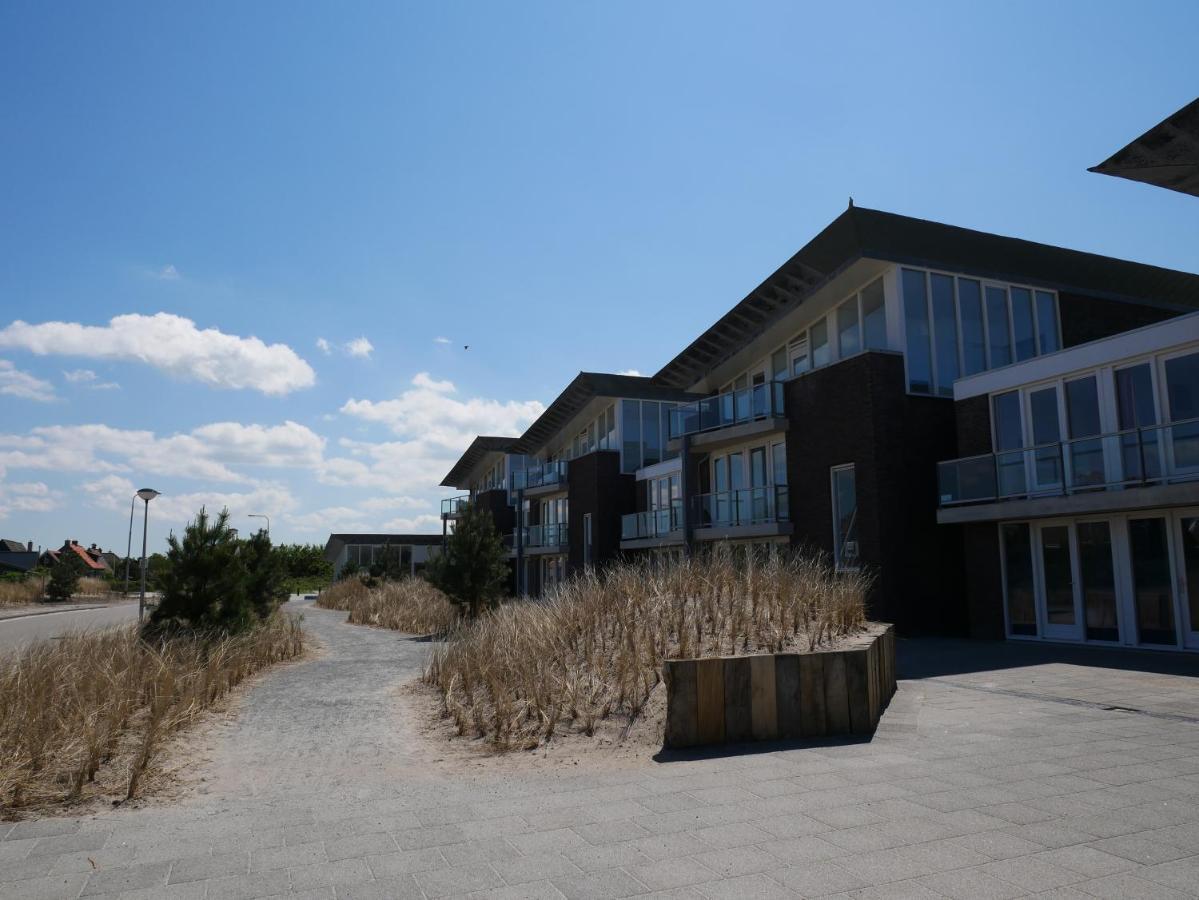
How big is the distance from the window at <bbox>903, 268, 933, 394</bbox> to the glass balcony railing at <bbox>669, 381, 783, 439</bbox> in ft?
11.3

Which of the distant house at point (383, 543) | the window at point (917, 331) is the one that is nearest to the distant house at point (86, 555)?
the distant house at point (383, 543)

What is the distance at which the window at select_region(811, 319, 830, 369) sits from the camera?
20638mm

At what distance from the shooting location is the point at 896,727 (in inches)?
297

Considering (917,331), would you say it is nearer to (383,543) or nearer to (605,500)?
(605,500)

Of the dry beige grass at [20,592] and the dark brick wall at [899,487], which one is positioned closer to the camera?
the dark brick wall at [899,487]

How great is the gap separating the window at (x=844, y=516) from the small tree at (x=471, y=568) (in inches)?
345

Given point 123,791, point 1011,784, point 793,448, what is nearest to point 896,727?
point 1011,784

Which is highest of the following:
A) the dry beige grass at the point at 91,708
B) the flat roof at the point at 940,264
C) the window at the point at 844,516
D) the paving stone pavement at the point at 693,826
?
the flat roof at the point at 940,264

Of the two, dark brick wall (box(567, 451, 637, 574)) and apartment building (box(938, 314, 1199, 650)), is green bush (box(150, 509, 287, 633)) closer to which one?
apartment building (box(938, 314, 1199, 650))

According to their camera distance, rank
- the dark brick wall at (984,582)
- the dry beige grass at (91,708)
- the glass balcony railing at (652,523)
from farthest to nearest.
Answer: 1. the glass balcony railing at (652,523)
2. the dark brick wall at (984,582)
3. the dry beige grass at (91,708)

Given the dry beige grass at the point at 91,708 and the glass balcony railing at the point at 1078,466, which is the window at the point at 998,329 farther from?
the dry beige grass at the point at 91,708

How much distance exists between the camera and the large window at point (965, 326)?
1822 centimetres

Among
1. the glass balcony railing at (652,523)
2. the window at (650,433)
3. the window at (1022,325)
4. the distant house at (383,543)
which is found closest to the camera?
the window at (1022,325)

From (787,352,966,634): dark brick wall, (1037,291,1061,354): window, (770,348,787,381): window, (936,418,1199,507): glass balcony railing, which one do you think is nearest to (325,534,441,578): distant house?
(770,348,787,381): window
